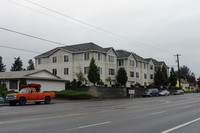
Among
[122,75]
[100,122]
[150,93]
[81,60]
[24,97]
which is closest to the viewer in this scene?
[100,122]

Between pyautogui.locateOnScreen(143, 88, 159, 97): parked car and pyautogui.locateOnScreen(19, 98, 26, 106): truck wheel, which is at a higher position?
pyautogui.locateOnScreen(19, 98, 26, 106): truck wheel

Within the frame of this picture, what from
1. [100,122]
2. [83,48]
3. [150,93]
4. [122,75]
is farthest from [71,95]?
[100,122]

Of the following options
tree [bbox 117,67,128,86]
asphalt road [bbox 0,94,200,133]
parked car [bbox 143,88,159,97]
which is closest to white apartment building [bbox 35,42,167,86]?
tree [bbox 117,67,128,86]

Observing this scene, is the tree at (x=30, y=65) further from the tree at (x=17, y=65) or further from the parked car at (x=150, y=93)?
the parked car at (x=150, y=93)

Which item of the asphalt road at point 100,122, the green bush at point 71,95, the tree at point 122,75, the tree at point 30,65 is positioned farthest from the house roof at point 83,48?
the tree at point 30,65

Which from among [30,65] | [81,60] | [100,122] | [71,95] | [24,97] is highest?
[30,65]

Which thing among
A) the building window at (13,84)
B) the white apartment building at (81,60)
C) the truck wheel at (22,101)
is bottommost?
the truck wheel at (22,101)

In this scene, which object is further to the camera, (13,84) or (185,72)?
(185,72)

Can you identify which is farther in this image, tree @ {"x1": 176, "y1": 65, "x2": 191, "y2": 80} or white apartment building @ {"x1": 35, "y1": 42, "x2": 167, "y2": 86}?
tree @ {"x1": 176, "y1": 65, "x2": 191, "y2": 80}

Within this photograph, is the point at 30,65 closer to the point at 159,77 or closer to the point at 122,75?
the point at 159,77

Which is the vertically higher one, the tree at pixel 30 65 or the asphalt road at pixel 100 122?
the tree at pixel 30 65

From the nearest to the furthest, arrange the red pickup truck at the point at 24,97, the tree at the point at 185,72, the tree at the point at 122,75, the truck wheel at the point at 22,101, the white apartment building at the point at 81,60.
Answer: the red pickup truck at the point at 24,97
the truck wheel at the point at 22,101
the white apartment building at the point at 81,60
the tree at the point at 122,75
the tree at the point at 185,72

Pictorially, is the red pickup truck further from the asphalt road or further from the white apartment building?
the white apartment building

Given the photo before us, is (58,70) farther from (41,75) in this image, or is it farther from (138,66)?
(138,66)
